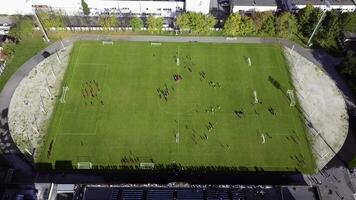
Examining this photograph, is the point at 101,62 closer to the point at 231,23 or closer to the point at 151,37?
the point at 151,37

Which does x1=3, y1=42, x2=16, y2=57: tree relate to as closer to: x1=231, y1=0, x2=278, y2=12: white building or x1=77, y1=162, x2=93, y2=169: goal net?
x1=77, y1=162, x2=93, y2=169: goal net

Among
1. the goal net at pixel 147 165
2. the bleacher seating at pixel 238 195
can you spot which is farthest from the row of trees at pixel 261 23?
the bleacher seating at pixel 238 195

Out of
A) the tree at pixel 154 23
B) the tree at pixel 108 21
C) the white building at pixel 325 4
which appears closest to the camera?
the tree at pixel 154 23

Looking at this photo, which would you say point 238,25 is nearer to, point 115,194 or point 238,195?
point 238,195

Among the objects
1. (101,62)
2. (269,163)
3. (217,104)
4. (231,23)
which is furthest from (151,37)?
(269,163)

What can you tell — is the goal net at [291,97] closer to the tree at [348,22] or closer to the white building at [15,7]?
the tree at [348,22]

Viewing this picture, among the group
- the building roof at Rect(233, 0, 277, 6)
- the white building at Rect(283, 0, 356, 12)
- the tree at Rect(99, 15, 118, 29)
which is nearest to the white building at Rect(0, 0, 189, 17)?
the tree at Rect(99, 15, 118, 29)
